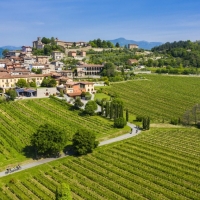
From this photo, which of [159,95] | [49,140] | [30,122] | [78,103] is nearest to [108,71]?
[159,95]

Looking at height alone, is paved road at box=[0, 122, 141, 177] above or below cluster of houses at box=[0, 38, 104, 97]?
below

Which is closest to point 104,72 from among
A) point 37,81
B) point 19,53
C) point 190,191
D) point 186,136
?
point 37,81

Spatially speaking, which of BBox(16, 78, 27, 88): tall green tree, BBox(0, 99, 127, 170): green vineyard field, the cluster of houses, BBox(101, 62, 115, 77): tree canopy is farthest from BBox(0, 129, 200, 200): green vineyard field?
BBox(101, 62, 115, 77): tree canopy

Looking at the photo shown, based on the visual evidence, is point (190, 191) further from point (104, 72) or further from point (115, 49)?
point (115, 49)

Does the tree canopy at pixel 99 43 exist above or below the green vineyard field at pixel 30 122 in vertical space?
above

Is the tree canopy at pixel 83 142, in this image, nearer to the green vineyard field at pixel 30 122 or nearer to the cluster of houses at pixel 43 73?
the green vineyard field at pixel 30 122

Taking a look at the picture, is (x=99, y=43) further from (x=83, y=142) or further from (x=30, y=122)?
(x=83, y=142)

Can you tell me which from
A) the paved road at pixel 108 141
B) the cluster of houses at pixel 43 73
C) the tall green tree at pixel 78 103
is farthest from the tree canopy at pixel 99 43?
the paved road at pixel 108 141

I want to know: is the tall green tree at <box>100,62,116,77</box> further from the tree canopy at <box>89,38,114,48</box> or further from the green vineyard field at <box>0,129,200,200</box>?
the tree canopy at <box>89,38,114,48</box>
